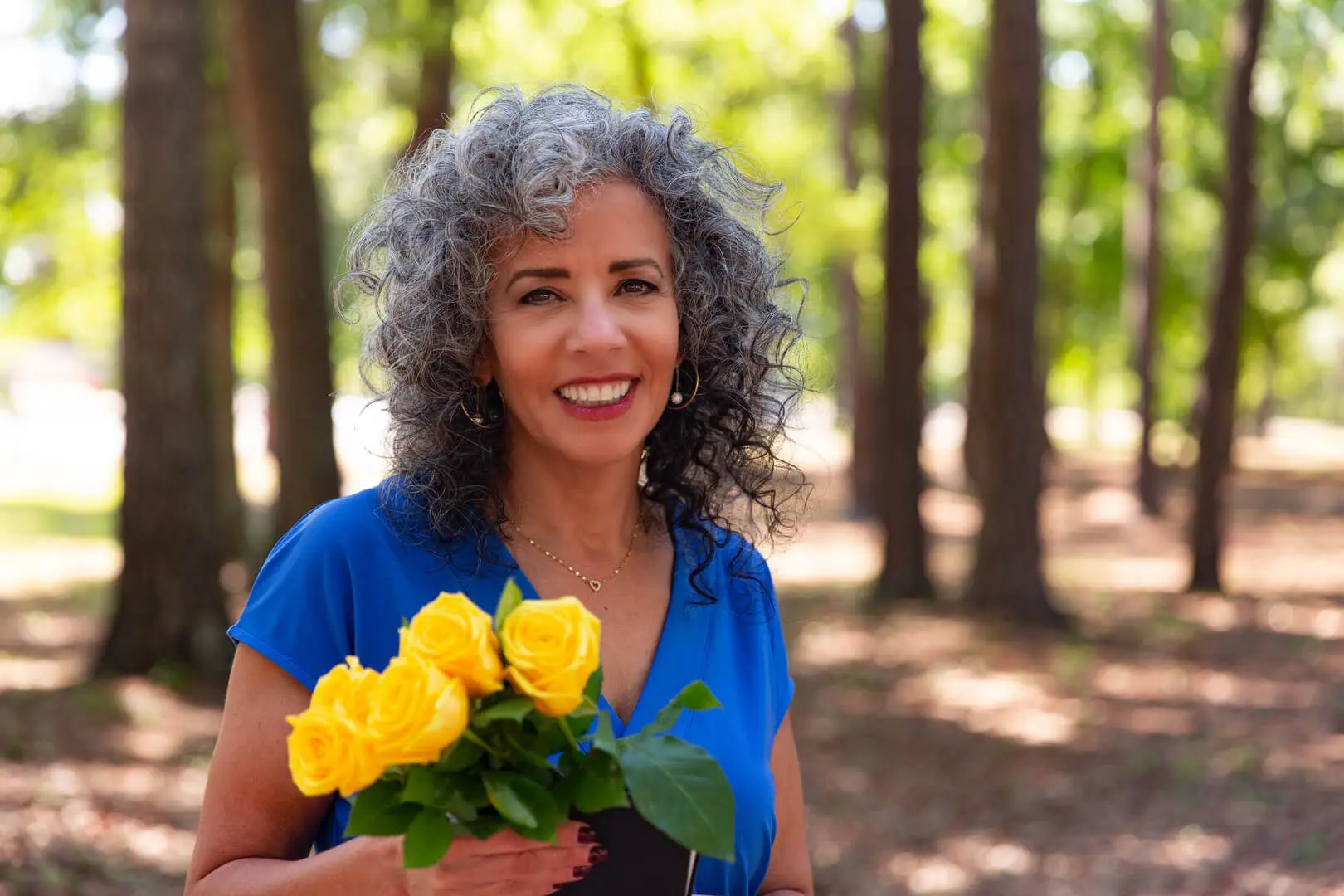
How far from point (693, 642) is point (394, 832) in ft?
2.96

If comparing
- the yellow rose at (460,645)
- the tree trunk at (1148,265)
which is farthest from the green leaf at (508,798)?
the tree trunk at (1148,265)

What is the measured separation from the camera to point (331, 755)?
5.43 feet

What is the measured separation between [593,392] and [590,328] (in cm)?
12

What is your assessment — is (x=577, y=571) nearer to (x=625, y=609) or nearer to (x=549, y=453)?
(x=625, y=609)

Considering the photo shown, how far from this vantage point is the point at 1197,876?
679cm

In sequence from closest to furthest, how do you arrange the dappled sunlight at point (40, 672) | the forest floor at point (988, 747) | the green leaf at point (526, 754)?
the green leaf at point (526, 754) → the forest floor at point (988, 747) → the dappled sunlight at point (40, 672)

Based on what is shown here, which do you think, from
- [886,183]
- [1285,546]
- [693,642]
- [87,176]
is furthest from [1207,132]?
[693,642]

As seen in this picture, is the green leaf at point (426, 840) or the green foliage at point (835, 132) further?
the green foliage at point (835, 132)

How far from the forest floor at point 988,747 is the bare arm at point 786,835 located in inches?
159

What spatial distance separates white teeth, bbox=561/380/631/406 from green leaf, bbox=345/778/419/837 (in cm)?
83

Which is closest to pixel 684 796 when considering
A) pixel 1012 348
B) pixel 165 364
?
pixel 165 364

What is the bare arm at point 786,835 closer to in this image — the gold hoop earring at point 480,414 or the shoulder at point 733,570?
the shoulder at point 733,570

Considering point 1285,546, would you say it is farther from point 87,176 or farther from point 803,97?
point 87,176

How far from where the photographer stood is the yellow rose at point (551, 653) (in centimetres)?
169
